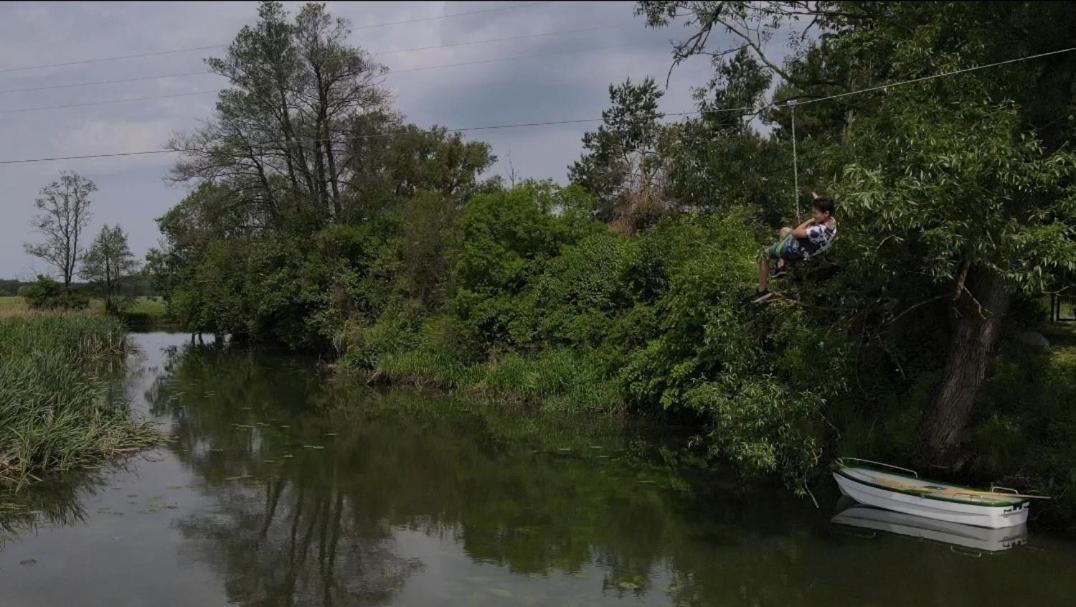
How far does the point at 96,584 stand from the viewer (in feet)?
24.7

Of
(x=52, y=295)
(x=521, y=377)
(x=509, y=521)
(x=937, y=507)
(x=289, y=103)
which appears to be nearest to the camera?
(x=937, y=507)

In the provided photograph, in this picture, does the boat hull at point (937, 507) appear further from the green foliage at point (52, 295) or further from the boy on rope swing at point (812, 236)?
the green foliage at point (52, 295)

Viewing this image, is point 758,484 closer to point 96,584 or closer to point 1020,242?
point 1020,242

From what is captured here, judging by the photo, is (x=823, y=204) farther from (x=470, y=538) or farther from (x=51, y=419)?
(x=51, y=419)

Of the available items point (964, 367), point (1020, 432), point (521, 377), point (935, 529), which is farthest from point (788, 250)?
point (521, 377)

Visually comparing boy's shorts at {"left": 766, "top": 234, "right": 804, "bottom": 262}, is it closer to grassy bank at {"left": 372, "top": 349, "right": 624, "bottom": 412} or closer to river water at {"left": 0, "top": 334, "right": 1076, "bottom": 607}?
river water at {"left": 0, "top": 334, "right": 1076, "bottom": 607}

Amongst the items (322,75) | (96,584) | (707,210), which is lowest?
(96,584)

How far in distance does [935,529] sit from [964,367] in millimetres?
1998

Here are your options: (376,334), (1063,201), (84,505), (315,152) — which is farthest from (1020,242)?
(315,152)

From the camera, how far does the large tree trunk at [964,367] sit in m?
9.21

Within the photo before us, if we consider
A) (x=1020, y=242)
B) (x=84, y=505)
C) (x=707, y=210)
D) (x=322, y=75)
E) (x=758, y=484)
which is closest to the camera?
(x=1020, y=242)

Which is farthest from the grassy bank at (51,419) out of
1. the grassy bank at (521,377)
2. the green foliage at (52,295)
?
the green foliage at (52,295)

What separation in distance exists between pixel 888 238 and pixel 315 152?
2732 cm

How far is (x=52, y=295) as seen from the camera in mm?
43344
